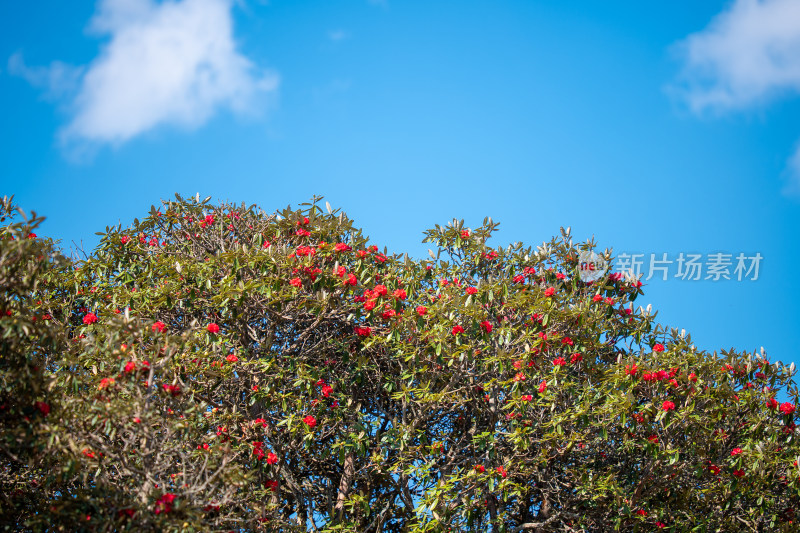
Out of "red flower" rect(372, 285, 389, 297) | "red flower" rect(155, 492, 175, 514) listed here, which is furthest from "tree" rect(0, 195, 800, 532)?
"red flower" rect(155, 492, 175, 514)

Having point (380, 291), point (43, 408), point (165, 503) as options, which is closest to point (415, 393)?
point (380, 291)

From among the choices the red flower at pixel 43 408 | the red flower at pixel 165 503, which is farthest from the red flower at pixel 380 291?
the red flower at pixel 43 408

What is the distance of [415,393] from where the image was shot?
29.3 feet

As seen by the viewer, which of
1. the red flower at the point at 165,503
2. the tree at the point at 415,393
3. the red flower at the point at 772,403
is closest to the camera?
the red flower at the point at 165,503

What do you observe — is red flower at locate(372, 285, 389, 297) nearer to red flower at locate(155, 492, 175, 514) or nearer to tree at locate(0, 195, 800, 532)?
tree at locate(0, 195, 800, 532)

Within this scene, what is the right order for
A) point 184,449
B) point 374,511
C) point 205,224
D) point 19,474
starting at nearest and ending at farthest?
1. point 184,449
2. point 19,474
3. point 374,511
4. point 205,224

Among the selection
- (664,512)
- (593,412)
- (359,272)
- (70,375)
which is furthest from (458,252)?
(70,375)

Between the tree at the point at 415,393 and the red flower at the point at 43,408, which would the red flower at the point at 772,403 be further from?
the red flower at the point at 43,408

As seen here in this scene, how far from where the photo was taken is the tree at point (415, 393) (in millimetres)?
8391

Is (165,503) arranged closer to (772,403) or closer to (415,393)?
(415,393)

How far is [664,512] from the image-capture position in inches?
362

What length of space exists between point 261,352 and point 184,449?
1.93 metres

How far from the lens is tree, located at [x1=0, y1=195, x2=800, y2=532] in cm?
839

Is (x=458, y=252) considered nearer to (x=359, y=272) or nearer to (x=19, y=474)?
(x=359, y=272)
